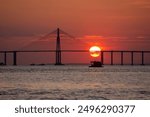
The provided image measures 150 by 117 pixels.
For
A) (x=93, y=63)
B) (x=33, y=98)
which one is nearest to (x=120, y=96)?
(x=33, y=98)

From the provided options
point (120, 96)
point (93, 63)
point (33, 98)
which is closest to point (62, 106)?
point (33, 98)

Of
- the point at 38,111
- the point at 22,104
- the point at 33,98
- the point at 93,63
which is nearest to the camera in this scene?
the point at 38,111

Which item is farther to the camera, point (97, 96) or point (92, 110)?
point (97, 96)

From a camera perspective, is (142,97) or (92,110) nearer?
(92,110)

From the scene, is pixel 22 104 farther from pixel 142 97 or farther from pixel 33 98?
pixel 142 97

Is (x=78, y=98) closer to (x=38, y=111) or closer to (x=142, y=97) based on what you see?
(x=142, y=97)

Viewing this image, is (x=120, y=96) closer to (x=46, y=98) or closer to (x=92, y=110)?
(x=46, y=98)

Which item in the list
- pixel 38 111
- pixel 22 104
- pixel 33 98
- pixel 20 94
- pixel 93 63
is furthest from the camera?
pixel 93 63

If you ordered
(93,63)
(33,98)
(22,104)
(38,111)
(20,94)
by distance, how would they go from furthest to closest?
(93,63) < (20,94) < (33,98) < (22,104) < (38,111)

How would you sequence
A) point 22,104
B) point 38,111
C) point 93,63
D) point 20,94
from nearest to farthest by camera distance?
point 38,111
point 22,104
point 20,94
point 93,63
